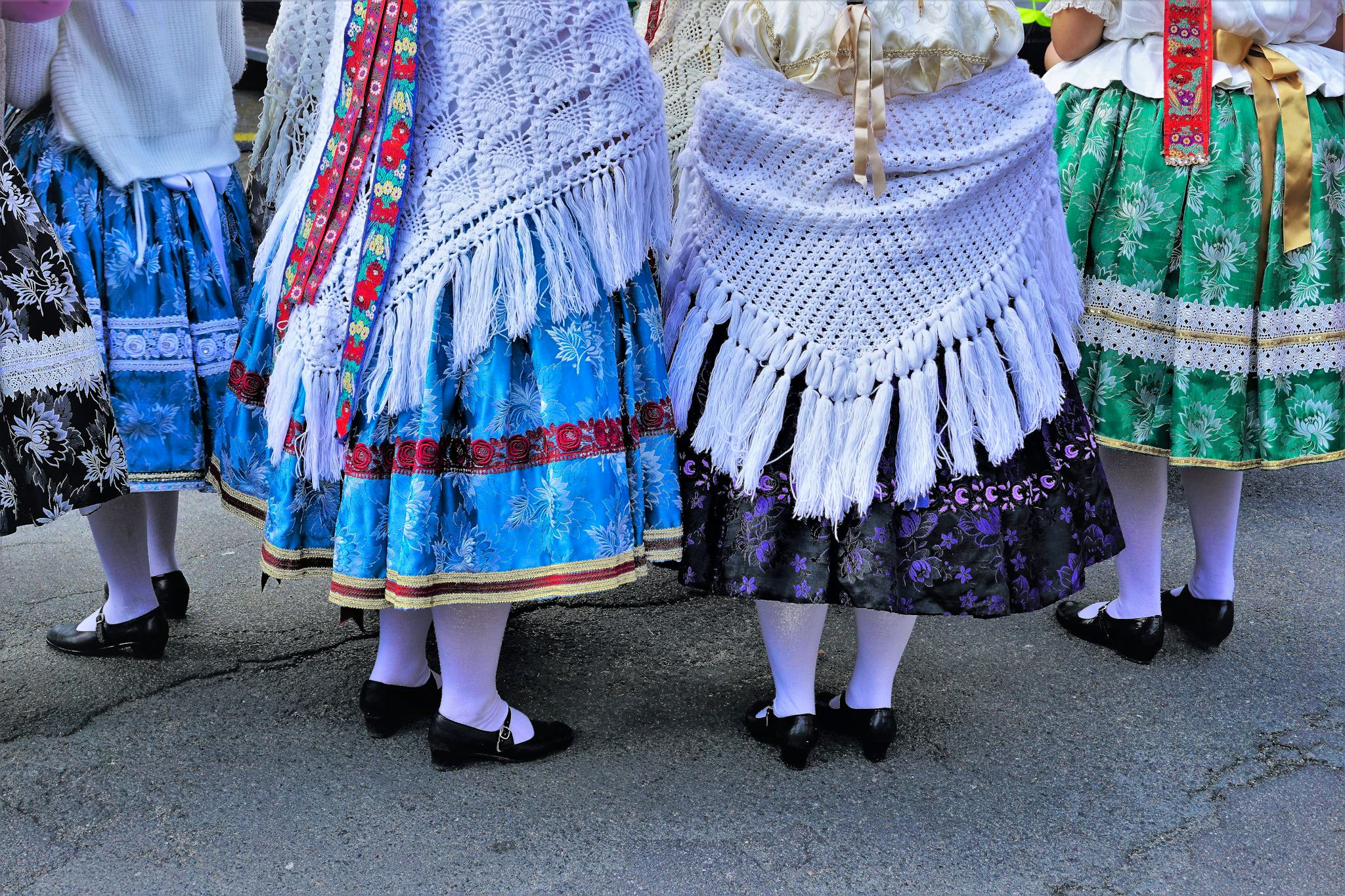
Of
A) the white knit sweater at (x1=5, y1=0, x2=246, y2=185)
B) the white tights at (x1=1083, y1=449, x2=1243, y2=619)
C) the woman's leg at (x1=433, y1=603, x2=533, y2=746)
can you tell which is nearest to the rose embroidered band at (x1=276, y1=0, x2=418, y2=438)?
the woman's leg at (x1=433, y1=603, x2=533, y2=746)

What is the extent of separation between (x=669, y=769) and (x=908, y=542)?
63cm

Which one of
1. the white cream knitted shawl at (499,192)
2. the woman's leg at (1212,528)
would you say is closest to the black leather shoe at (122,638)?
the white cream knitted shawl at (499,192)

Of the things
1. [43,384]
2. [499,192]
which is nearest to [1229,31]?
[499,192]

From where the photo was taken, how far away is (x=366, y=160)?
202 centimetres

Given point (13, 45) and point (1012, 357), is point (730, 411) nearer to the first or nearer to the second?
point (1012, 357)

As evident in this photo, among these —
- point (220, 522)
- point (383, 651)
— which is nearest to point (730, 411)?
point (383, 651)

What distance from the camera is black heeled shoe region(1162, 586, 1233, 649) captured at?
281cm

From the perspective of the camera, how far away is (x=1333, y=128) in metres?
2.61

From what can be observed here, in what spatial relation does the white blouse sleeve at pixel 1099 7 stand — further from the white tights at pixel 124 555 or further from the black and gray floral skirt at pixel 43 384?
the white tights at pixel 124 555

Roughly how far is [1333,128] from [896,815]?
1.74 metres

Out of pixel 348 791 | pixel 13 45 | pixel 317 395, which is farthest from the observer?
pixel 13 45

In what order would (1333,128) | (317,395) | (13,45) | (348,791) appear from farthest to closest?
(1333,128) < (13,45) < (348,791) < (317,395)

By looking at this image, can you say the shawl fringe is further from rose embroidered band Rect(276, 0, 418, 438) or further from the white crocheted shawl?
the white crocheted shawl

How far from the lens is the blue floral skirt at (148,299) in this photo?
8.19 feet
